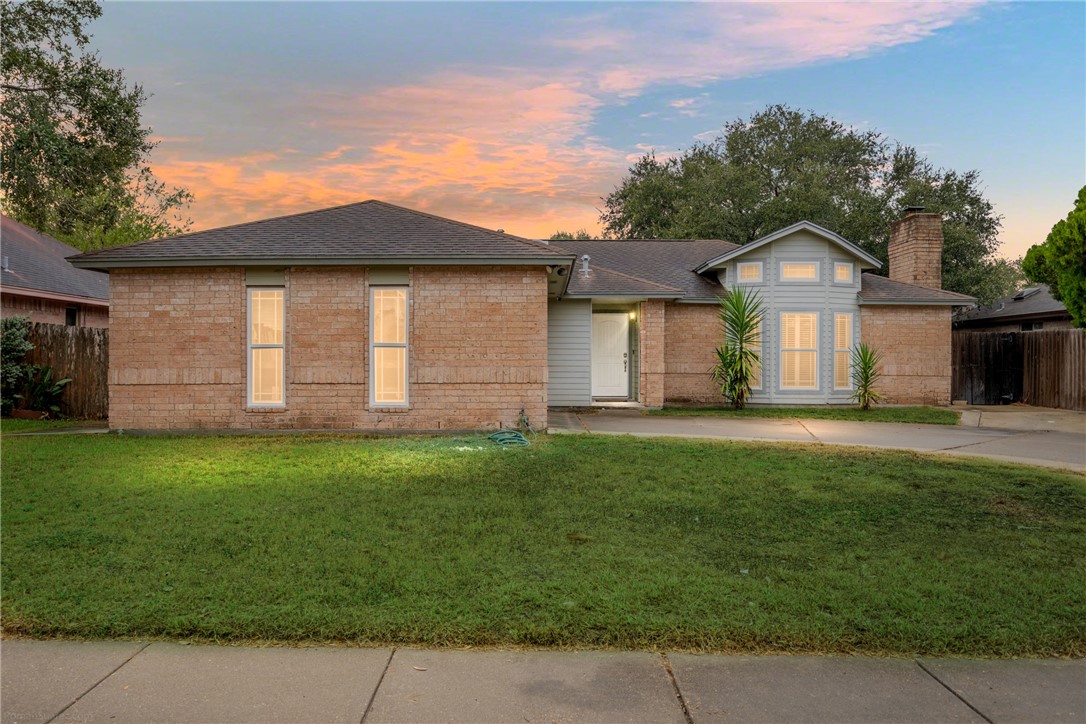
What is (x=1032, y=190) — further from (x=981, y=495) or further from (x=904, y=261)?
(x=981, y=495)

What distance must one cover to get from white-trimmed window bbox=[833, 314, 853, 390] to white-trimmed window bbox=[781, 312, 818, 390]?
0.48 metres

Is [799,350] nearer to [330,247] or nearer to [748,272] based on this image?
[748,272]

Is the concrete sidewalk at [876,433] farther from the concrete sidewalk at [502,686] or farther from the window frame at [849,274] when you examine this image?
the concrete sidewalk at [502,686]

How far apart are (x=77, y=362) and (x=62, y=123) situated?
194 inches

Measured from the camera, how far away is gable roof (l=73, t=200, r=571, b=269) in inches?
440

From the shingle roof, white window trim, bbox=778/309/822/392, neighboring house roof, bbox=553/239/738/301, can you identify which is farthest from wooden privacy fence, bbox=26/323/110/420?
white window trim, bbox=778/309/822/392

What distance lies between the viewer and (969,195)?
31.7m

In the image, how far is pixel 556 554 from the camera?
A: 15.5 ft

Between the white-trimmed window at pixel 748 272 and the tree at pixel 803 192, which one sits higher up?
the tree at pixel 803 192

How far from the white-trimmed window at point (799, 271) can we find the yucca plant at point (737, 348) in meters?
1.12

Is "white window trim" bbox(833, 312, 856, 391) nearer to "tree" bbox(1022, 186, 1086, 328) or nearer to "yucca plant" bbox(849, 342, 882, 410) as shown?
"yucca plant" bbox(849, 342, 882, 410)

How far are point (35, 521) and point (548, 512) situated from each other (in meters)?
4.25

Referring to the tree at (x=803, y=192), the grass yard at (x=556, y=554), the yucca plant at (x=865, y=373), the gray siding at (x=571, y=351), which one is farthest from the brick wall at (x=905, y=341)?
the tree at (x=803, y=192)

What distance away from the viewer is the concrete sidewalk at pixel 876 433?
32.7 ft
